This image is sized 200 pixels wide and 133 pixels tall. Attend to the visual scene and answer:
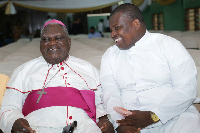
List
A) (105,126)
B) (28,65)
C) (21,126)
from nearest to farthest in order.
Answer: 1. (21,126)
2. (105,126)
3. (28,65)

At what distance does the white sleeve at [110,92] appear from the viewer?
6.56 ft

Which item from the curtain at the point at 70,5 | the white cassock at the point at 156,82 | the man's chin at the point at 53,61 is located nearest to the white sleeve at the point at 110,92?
the white cassock at the point at 156,82

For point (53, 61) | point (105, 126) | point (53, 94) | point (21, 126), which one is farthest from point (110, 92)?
point (21, 126)

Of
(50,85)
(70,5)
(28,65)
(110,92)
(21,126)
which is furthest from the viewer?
(70,5)

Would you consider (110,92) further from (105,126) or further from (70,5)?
(70,5)

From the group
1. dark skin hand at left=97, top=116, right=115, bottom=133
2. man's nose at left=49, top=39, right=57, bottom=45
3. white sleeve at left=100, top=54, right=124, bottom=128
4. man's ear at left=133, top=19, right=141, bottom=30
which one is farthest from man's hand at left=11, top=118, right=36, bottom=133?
man's ear at left=133, top=19, right=141, bottom=30

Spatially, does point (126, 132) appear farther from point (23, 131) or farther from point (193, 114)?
point (23, 131)

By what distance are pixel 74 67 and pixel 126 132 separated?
857mm

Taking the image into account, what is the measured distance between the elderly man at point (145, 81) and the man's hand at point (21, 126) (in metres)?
0.65

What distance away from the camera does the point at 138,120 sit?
5.99 feet

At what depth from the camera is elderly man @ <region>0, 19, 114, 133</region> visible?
6.45 ft

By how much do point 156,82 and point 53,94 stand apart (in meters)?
0.89

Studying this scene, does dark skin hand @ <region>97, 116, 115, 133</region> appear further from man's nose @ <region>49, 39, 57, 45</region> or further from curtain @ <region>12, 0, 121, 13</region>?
curtain @ <region>12, 0, 121, 13</region>

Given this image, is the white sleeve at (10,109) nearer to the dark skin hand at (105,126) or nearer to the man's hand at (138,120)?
the dark skin hand at (105,126)
